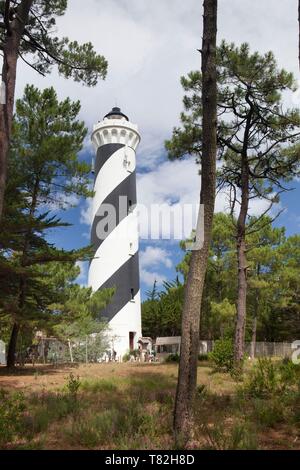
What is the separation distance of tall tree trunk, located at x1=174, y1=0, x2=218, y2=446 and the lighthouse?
18.5m

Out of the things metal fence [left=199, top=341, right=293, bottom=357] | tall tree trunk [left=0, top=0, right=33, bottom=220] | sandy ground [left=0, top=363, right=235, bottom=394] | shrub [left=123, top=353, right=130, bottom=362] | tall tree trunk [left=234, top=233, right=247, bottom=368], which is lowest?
shrub [left=123, top=353, right=130, bottom=362]

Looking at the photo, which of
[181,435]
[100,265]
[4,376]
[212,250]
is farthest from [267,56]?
[100,265]

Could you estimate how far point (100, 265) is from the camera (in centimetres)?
2566

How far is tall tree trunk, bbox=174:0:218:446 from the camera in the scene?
5473mm

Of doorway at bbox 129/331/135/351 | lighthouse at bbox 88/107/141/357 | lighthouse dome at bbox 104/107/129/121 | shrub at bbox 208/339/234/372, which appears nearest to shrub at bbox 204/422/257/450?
shrub at bbox 208/339/234/372

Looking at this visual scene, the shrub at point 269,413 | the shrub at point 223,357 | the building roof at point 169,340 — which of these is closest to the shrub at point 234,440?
the shrub at point 269,413

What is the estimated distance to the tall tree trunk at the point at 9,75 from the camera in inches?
310

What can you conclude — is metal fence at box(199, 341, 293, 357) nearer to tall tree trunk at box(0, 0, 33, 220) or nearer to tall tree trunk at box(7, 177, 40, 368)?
tall tree trunk at box(7, 177, 40, 368)

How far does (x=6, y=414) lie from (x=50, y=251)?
25.0 feet

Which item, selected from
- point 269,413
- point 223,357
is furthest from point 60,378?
point 269,413

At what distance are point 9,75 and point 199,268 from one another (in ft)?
17.8

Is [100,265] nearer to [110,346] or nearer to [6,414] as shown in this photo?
[110,346]

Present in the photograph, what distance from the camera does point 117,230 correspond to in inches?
1024

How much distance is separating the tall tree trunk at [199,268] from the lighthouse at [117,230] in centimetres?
1845
